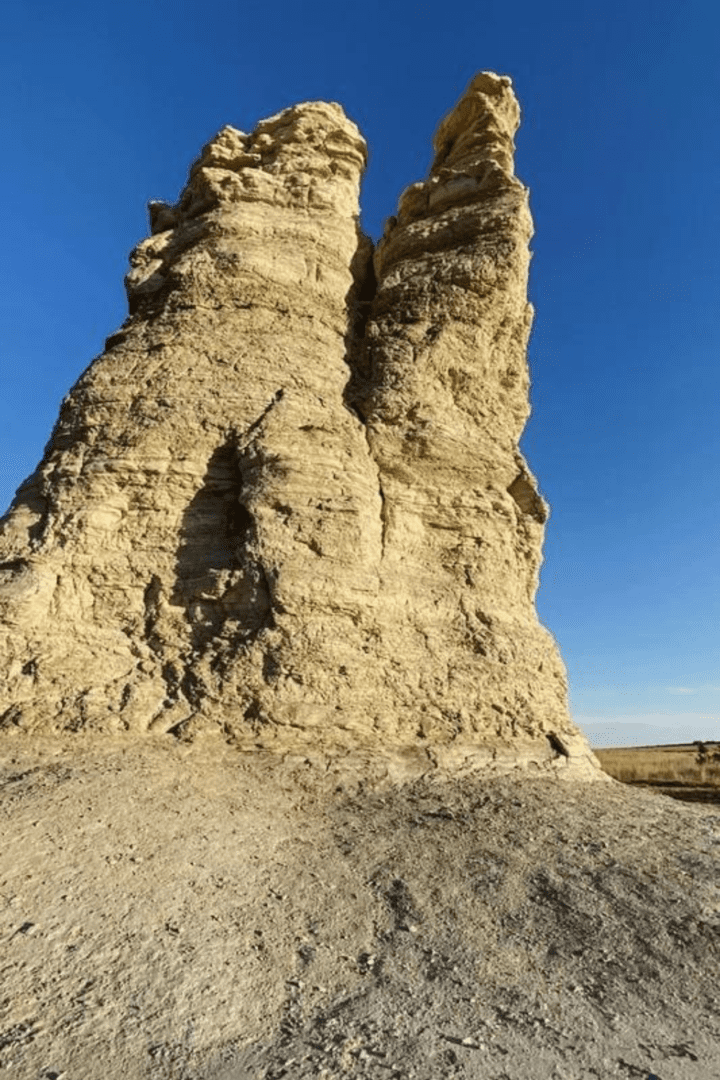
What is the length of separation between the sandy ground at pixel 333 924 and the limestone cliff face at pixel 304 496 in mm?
1039

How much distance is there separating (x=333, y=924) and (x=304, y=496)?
17.1 feet

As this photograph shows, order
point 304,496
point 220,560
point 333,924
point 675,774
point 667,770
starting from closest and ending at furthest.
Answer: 1. point 333,924
2. point 304,496
3. point 220,560
4. point 675,774
5. point 667,770

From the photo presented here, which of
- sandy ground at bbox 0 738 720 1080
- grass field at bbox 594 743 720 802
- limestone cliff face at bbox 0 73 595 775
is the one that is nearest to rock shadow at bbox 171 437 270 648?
limestone cliff face at bbox 0 73 595 775

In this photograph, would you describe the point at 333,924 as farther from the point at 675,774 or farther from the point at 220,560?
the point at 675,774

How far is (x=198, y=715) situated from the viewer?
→ 7.87 meters

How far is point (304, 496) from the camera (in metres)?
8.92

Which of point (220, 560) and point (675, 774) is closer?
point (220, 560)

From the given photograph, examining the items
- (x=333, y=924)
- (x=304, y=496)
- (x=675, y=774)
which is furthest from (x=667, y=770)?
(x=333, y=924)

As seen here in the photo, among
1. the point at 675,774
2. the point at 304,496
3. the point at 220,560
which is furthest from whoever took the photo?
the point at 675,774

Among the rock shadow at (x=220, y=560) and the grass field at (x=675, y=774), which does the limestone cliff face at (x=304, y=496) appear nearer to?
the rock shadow at (x=220, y=560)

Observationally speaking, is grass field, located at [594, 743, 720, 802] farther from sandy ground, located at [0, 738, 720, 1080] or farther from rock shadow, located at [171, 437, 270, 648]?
rock shadow, located at [171, 437, 270, 648]

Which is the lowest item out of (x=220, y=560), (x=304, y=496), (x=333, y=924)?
(x=333, y=924)

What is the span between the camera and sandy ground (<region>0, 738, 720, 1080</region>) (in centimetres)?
393

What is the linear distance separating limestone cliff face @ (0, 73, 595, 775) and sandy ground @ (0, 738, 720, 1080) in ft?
3.41
